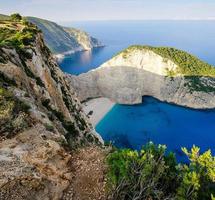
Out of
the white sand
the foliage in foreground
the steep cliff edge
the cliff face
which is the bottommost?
the white sand

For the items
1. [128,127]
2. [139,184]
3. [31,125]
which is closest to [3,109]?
[31,125]

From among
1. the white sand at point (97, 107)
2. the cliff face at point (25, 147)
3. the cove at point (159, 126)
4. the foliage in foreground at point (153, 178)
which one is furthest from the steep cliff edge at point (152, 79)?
the foliage in foreground at point (153, 178)

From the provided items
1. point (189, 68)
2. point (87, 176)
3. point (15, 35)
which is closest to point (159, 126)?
point (189, 68)

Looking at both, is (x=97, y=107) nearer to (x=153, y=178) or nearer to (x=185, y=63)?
(x=185, y=63)

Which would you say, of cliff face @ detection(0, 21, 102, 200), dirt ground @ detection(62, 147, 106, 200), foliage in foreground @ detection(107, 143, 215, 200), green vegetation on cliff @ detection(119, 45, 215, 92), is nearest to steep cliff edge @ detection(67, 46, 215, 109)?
green vegetation on cliff @ detection(119, 45, 215, 92)

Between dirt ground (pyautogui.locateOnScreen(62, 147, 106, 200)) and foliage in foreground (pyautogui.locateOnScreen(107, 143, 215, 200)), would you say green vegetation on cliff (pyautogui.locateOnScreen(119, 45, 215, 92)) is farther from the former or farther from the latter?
dirt ground (pyautogui.locateOnScreen(62, 147, 106, 200))
